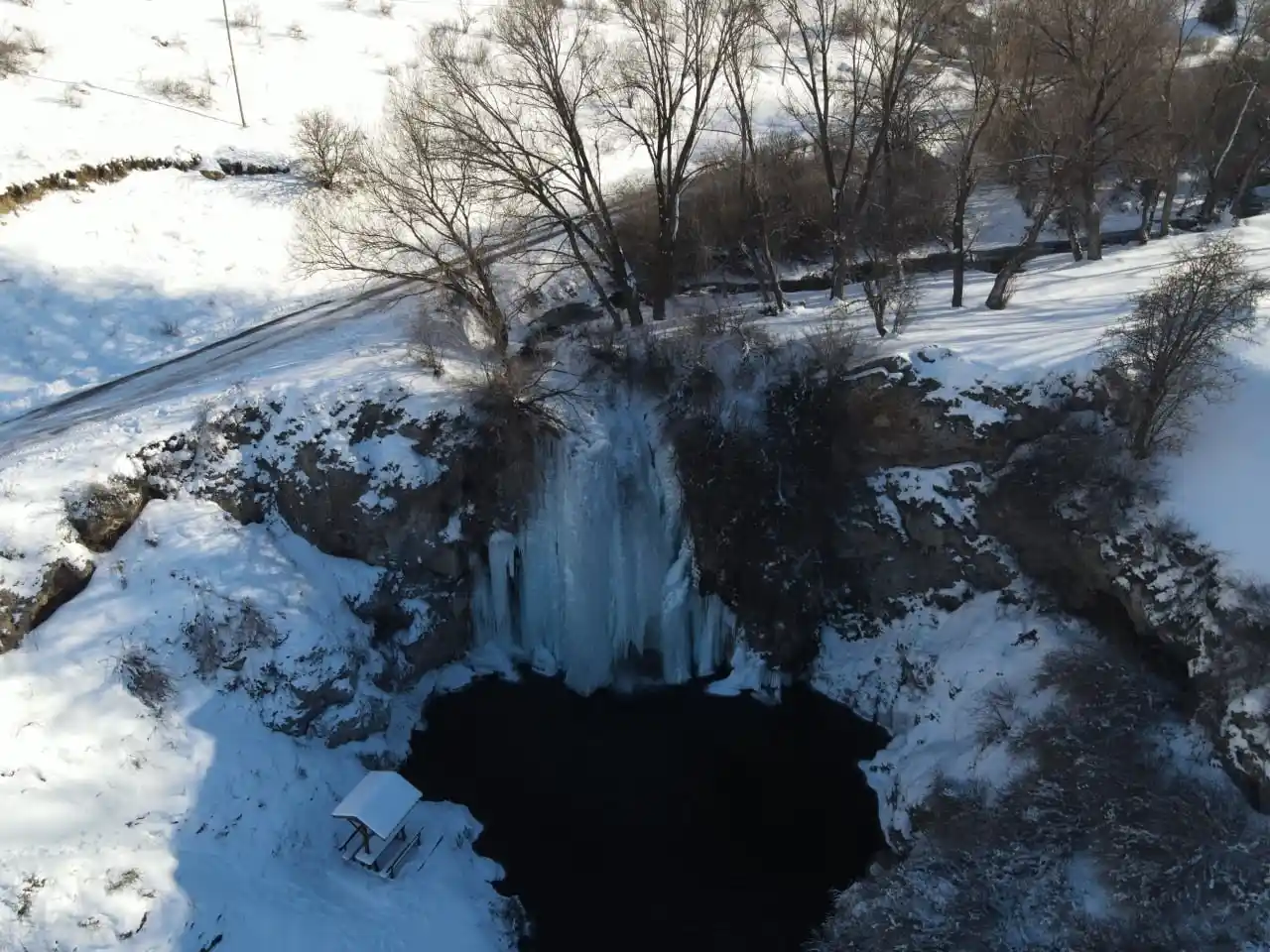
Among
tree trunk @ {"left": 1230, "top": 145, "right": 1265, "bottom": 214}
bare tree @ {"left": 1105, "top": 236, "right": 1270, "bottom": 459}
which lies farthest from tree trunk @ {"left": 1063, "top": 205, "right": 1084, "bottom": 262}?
bare tree @ {"left": 1105, "top": 236, "right": 1270, "bottom": 459}

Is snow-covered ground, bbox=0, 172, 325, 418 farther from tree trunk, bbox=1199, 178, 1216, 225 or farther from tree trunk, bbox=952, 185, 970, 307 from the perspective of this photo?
tree trunk, bbox=1199, 178, 1216, 225

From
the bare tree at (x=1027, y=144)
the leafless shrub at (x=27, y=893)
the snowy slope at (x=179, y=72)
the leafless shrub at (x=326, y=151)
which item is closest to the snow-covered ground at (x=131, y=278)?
the snowy slope at (x=179, y=72)

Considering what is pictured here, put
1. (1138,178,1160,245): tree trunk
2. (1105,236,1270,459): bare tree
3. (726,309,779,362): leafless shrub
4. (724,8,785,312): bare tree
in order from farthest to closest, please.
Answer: (1138,178,1160,245): tree trunk, (724,8,785,312): bare tree, (726,309,779,362): leafless shrub, (1105,236,1270,459): bare tree

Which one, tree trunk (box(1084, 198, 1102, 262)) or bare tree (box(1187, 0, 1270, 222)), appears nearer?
tree trunk (box(1084, 198, 1102, 262))

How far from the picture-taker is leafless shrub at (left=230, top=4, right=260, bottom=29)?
3216cm

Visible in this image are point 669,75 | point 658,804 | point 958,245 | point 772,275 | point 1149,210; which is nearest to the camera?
point 658,804

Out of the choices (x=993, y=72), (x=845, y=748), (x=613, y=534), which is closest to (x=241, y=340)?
(x=613, y=534)

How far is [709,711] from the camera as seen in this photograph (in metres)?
17.9

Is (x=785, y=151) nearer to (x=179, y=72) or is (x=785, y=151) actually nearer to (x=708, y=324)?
(x=708, y=324)

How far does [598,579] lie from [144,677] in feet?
28.1

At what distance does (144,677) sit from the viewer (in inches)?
571

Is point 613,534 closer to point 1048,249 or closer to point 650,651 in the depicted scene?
point 650,651

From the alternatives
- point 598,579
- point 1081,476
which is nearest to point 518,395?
point 598,579

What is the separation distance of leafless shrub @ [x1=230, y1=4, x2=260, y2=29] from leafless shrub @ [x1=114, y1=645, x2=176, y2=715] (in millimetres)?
27090
